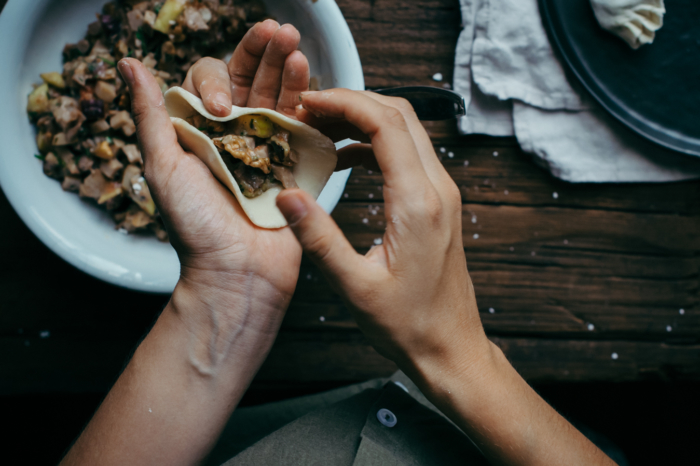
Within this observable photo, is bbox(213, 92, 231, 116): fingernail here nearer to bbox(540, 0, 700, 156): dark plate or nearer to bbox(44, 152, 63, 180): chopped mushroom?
bbox(44, 152, 63, 180): chopped mushroom

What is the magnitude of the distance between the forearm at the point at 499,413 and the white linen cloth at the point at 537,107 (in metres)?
0.63

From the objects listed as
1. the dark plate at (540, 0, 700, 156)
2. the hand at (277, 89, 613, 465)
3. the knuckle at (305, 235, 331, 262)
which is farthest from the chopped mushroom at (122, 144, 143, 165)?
the dark plate at (540, 0, 700, 156)

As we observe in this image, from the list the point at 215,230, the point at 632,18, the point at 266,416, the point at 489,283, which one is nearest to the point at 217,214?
the point at 215,230

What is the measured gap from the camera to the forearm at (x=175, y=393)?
74 cm

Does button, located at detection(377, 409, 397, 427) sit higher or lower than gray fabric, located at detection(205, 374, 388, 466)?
higher

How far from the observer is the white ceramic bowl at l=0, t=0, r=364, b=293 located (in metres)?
0.88

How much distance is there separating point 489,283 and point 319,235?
2.50 ft

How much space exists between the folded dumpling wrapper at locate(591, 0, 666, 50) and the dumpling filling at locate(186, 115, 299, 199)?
842 millimetres

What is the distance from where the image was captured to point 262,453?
2.78 ft

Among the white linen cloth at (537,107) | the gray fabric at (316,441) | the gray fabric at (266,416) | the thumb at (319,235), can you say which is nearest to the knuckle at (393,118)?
the thumb at (319,235)

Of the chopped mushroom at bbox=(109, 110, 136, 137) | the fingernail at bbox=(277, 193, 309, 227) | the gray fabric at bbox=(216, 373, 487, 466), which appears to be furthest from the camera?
the chopped mushroom at bbox=(109, 110, 136, 137)

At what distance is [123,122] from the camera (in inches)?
37.7

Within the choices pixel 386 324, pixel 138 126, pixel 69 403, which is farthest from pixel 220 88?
pixel 69 403

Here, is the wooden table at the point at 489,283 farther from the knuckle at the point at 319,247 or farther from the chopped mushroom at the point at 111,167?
the knuckle at the point at 319,247
